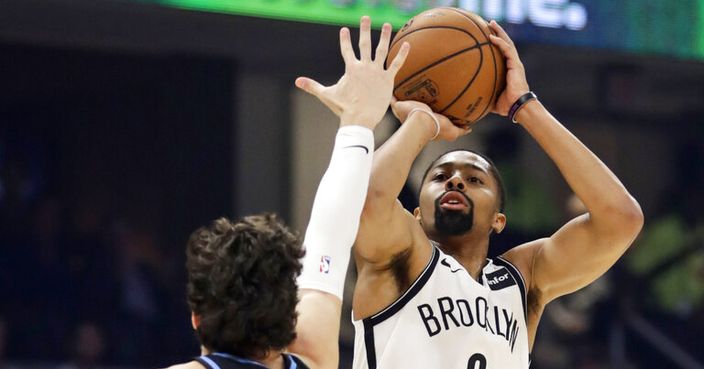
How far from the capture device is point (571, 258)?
3.70 m

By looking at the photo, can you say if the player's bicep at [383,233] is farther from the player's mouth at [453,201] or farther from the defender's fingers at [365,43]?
the defender's fingers at [365,43]

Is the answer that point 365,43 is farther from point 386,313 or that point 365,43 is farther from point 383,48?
point 386,313

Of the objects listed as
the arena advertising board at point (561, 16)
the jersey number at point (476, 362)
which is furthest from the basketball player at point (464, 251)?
the arena advertising board at point (561, 16)

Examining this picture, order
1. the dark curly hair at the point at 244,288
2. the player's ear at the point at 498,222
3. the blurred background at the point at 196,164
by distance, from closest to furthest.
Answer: the dark curly hair at the point at 244,288 → the player's ear at the point at 498,222 → the blurred background at the point at 196,164

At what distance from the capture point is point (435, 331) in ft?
11.1

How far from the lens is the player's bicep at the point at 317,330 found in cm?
233

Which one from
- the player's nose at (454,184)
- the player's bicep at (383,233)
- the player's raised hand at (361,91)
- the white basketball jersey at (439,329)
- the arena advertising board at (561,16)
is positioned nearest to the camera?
the player's raised hand at (361,91)

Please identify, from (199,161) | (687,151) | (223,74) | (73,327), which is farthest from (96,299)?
(687,151)

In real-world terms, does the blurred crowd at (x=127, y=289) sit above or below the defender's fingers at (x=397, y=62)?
below

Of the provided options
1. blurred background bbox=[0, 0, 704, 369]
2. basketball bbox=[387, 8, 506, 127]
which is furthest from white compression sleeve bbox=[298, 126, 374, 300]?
blurred background bbox=[0, 0, 704, 369]

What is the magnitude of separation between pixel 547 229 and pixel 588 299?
1.94 ft

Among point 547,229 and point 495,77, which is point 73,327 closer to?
point 547,229

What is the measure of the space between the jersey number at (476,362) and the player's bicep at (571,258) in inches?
17.0

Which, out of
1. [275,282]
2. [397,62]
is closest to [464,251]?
[397,62]
